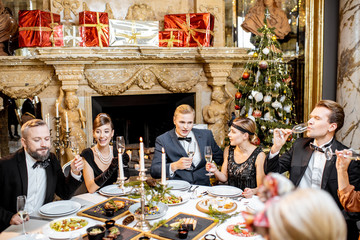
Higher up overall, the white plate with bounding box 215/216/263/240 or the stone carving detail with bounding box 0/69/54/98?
the stone carving detail with bounding box 0/69/54/98

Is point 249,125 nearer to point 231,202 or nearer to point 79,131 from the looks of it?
point 231,202

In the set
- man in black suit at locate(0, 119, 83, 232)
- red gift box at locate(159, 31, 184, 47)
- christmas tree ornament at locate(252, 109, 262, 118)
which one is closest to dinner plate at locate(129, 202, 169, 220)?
man in black suit at locate(0, 119, 83, 232)

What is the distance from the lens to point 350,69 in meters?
4.73

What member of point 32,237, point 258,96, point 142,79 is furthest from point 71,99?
point 32,237

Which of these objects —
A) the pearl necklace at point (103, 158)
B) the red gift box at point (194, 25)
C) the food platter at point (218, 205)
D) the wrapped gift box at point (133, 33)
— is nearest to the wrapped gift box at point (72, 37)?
the wrapped gift box at point (133, 33)

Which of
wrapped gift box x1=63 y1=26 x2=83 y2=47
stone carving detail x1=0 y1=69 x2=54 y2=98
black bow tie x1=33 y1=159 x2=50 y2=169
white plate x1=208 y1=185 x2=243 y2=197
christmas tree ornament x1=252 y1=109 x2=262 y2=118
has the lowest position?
white plate x1=208 y1=185 x2=243 y2=197

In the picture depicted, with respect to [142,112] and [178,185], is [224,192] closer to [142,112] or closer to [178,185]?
[178,185]

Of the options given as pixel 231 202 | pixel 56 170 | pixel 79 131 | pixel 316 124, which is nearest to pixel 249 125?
pixel 316 124

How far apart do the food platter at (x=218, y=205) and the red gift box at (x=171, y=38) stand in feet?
11.3

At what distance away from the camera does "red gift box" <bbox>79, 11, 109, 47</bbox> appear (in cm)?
475

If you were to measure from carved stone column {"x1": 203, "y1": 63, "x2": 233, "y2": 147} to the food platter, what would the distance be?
121 inches

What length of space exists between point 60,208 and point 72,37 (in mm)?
3105

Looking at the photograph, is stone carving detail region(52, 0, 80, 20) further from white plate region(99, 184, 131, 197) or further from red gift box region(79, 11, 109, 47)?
white plate region(99, 184, 131, 197)

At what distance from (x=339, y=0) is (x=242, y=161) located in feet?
11.7
